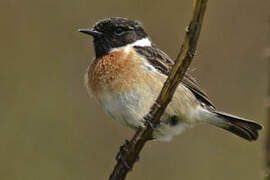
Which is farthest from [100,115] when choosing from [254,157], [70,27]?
[254,157]

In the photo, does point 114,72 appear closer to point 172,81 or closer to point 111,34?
point 111,34

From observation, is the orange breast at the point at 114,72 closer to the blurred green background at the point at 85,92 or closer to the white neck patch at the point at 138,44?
the white neck patch at the point at 138,44

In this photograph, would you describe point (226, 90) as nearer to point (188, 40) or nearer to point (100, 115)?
point (100, 115)

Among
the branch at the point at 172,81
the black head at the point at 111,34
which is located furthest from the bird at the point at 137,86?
the branch at the point at 172,81

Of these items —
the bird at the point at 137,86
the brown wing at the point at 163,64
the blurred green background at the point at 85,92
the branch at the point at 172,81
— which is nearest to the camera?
the branch at the point at 172,81

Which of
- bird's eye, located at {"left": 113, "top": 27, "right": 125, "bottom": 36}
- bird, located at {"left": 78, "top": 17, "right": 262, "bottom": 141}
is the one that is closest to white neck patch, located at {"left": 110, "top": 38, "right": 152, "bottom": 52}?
bird, located at {"left": 78, "top": 17, "right": 262, "bottom": 141}

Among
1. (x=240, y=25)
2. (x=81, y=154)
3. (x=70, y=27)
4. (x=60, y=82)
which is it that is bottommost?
(x=81, y=154)

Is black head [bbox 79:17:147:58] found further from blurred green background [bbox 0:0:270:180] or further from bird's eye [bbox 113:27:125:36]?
blurred green background [bbox 0:0:270:180]
